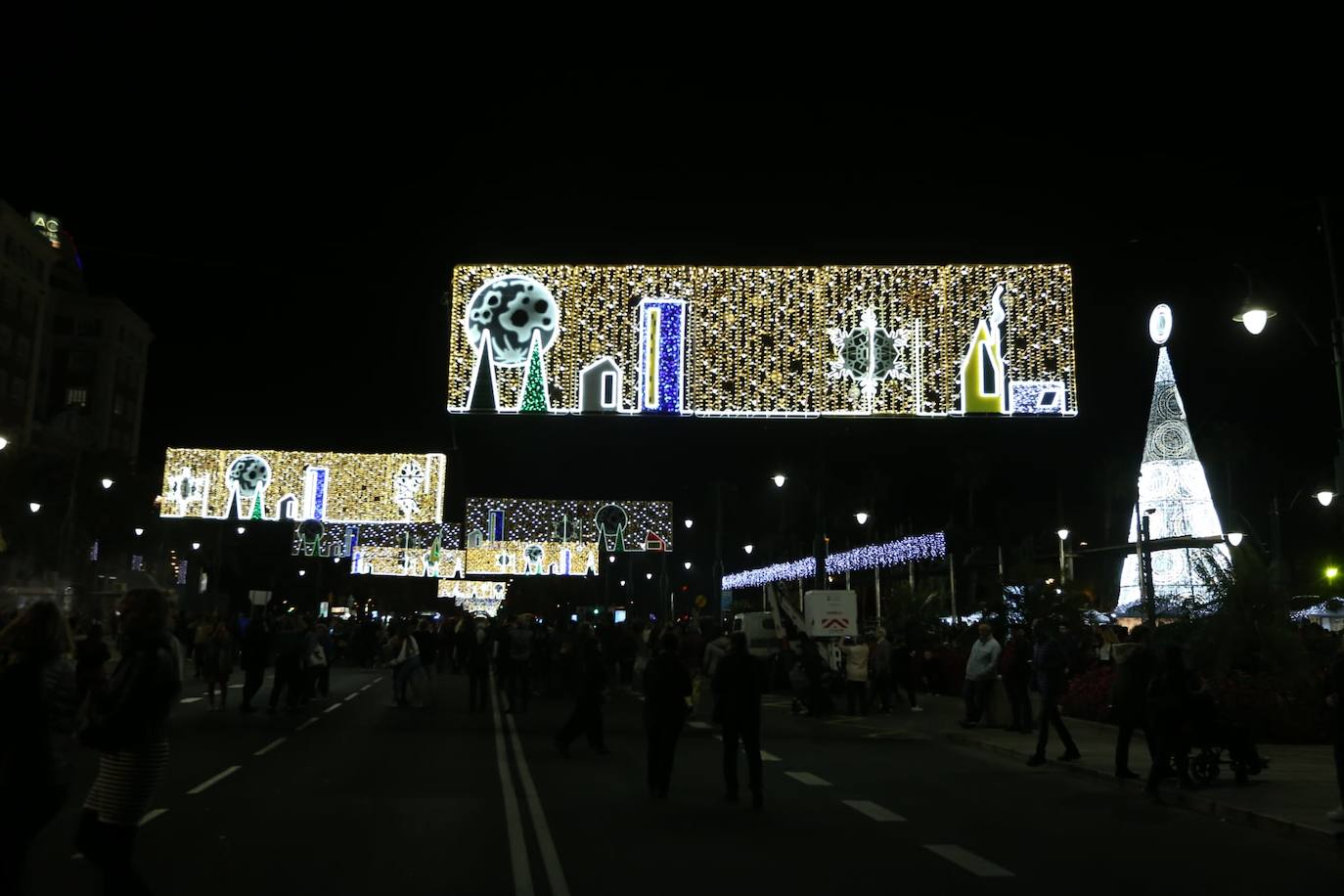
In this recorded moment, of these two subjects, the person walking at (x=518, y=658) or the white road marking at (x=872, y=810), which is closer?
the white road marking at (x=872, y=810)

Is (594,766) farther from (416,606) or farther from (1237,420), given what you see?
(416,606)

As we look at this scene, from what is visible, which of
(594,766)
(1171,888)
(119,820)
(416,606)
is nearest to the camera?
(119,820)

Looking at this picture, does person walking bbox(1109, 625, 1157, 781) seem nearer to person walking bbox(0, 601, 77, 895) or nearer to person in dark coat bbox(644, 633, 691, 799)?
person in dark coat bbox(644, 633, 691, 799)

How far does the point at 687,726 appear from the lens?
23422 mm

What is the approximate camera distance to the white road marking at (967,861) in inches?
361

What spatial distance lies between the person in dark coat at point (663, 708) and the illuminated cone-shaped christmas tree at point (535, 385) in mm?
18293

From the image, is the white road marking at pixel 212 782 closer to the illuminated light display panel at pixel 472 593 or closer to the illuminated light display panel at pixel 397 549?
the illuminated light display panel at pixel 397 549

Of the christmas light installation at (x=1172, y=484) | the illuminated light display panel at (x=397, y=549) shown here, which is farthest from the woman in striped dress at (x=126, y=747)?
the illuminated light display panel at (x=397, y=549)

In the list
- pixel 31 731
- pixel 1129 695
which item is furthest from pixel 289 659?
pixel 31 731

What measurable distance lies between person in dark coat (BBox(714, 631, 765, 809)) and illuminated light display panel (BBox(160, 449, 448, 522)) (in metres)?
47.6

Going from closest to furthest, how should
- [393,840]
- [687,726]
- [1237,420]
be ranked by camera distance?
1. [393,840]
2. [687,726]
3. [1237,420]

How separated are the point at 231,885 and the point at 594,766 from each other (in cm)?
817

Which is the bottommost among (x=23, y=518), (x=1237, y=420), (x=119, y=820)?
(x=119, y=820)

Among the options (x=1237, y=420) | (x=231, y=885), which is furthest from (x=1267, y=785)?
(x=1237, y=420)
